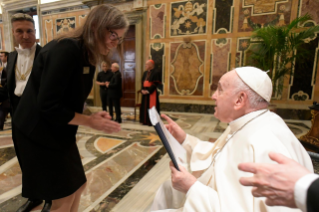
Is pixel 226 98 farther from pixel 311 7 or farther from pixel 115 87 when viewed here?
pixel 311 7

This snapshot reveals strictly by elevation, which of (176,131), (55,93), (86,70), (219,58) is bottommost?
(176,131)

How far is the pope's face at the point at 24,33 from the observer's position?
1.72m

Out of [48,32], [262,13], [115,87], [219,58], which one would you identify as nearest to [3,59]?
[48,32]

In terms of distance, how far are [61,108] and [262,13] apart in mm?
7251

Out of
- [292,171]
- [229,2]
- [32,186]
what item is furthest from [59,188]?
[229,2]

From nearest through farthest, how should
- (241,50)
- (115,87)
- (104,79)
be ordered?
(115,87)
(104,79)
(241,50)

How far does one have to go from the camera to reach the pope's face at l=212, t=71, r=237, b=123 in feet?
3.98

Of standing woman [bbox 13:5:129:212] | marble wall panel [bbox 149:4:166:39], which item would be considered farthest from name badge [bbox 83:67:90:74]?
marble wall panel [bbox 149:4:166:39]

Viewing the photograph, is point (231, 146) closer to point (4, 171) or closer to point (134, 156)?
point (134, 156)

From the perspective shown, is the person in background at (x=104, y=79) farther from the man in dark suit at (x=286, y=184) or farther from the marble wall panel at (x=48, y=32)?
the man in dark suit at (x=286, y=184)

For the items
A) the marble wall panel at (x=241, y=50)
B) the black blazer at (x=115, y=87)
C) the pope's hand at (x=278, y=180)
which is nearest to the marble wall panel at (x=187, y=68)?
the marble wall panel at (x=241, y=50)

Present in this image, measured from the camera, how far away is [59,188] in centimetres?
117

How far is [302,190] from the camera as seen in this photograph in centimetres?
55

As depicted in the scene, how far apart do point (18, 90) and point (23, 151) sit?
0.84m
